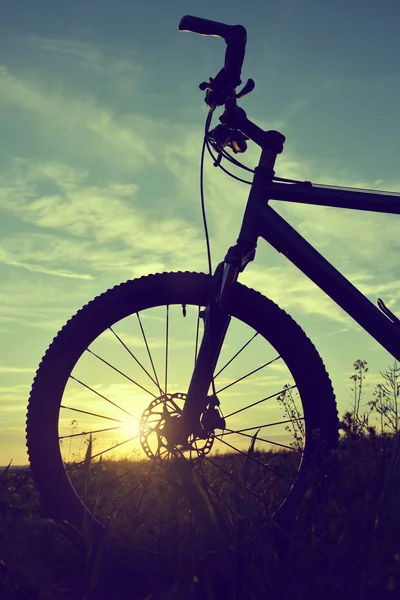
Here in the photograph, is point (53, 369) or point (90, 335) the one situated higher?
point (90, 335)

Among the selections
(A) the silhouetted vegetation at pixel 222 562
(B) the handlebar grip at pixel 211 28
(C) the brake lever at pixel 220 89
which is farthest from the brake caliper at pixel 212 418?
(B) the handlebar grip at pixel 211 28

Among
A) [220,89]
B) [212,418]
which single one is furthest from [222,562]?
[220,89]

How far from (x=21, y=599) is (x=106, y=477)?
2.65 meters

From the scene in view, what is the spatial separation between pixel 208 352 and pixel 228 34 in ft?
4.65

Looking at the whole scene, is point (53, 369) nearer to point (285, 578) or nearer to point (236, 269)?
point (236, 269)

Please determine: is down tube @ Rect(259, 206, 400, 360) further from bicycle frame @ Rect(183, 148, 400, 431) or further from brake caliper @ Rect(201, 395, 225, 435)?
brake caliper @ Rect(201, 395, 225, 435)

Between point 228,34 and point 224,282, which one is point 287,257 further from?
point 228,34

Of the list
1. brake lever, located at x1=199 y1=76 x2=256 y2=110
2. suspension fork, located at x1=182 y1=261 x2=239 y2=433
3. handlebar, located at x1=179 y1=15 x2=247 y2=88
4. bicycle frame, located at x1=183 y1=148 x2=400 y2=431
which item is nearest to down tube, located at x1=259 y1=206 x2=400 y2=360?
bicycle frame, located at x1=183 y1=148 x2=400 y2=431

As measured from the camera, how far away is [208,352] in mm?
2740

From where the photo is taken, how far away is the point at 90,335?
285 cm

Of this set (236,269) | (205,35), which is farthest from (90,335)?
(205,35)

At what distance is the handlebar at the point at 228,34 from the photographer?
2709 mm

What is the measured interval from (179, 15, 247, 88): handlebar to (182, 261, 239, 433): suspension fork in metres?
0.90

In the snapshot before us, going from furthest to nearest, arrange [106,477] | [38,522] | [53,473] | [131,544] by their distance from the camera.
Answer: [106,477]
[53,473]
[131,544]
[38,522]
